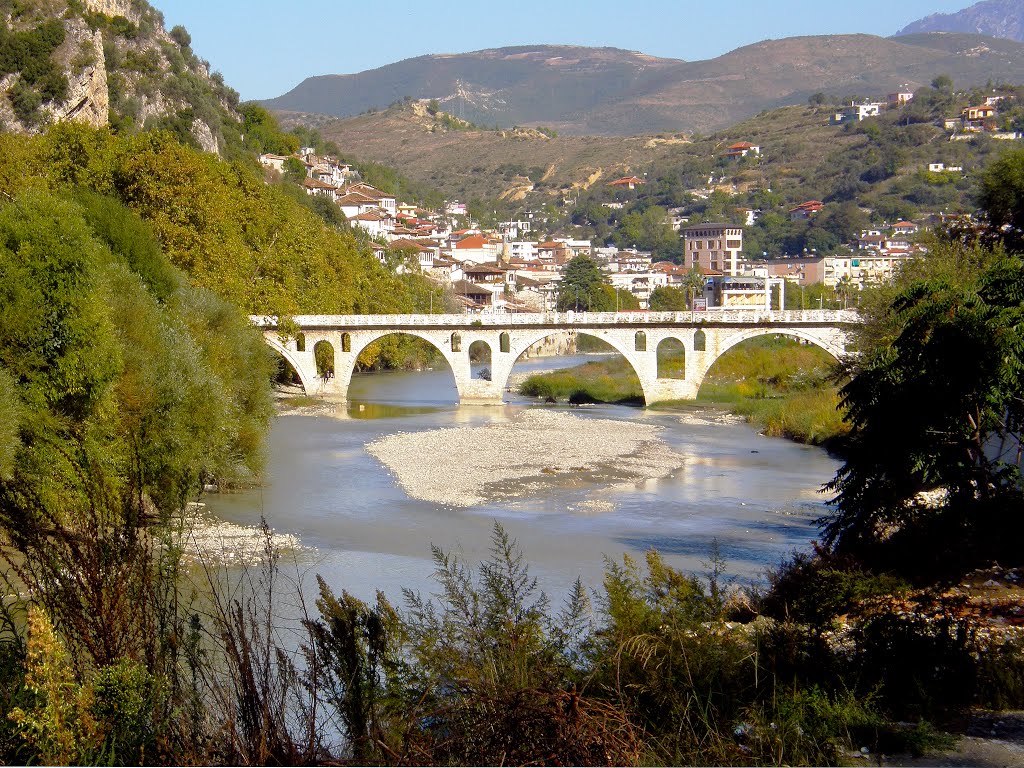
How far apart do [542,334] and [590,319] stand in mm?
1846

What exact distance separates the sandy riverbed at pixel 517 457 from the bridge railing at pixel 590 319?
7453 millimetres

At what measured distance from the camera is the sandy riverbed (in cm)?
2253

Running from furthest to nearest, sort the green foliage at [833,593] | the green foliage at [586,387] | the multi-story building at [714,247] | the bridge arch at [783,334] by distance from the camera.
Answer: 1. the multi-story building at [714,247]
2. the green foliage at [586,387]
3. the bridge arch at [783,334]
4. the green foliage at [833,593]

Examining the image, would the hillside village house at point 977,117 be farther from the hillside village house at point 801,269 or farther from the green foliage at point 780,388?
the green foliage at point 780,388

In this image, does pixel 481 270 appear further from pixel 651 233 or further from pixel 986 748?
pixel 986 748

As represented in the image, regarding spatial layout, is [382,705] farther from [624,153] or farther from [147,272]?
[624,153]

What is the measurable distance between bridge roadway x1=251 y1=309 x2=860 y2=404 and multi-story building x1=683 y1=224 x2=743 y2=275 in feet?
190

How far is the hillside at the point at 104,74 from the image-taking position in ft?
156

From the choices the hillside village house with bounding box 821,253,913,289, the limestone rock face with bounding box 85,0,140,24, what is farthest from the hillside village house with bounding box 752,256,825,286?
the limestone rock face with bounding box 85,0,140,24

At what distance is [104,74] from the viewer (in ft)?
168

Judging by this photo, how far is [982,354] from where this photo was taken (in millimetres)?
11109

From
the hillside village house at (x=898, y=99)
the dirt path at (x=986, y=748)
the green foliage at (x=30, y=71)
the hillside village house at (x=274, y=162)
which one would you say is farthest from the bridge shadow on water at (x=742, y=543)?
the hillside village house at (x=898, y=99)

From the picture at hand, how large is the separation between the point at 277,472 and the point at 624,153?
154 m

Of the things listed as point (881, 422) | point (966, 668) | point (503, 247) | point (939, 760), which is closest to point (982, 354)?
point (881, 422)
